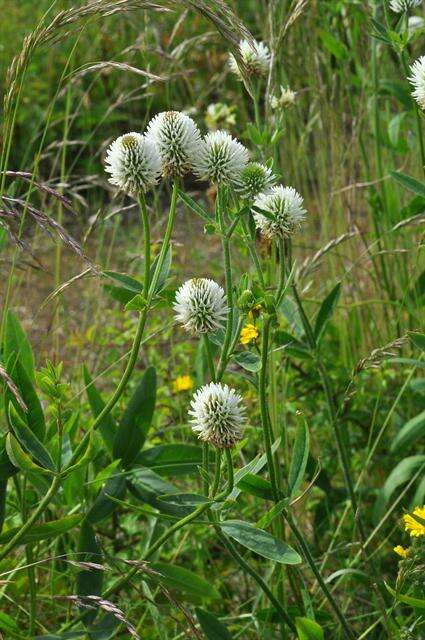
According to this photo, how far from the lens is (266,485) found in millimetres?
1467

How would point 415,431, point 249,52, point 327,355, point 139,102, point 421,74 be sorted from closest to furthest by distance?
1. point 421,74
2. point 249,52
3. point 415,431
4. point 327,355
5. point 139,102

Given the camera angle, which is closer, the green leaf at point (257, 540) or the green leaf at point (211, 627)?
the green leaf at point (257, 540)

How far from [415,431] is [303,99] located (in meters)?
1.80

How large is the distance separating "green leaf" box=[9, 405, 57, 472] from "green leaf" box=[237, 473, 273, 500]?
0.26m

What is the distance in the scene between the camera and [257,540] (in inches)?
54.2

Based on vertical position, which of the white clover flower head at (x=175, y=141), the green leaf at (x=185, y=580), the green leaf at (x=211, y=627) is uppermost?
the white clover flower head at (x=175, y=141)

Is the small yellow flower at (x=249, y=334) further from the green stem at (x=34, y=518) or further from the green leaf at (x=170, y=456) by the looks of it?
the green stem at (x=34, y=518)

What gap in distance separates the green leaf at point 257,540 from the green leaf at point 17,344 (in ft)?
1.60

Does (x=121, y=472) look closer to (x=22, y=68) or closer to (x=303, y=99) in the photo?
(x=22, y=68)

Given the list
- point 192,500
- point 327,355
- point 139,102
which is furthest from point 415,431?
point 139,102

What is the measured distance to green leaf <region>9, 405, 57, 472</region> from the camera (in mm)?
1385

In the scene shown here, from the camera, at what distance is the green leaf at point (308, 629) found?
4.75 feet

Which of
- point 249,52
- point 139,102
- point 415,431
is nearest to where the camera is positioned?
point 249,52

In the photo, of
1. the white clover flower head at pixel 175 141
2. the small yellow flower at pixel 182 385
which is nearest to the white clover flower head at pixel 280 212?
the white clover flower head at pixel 175 141
